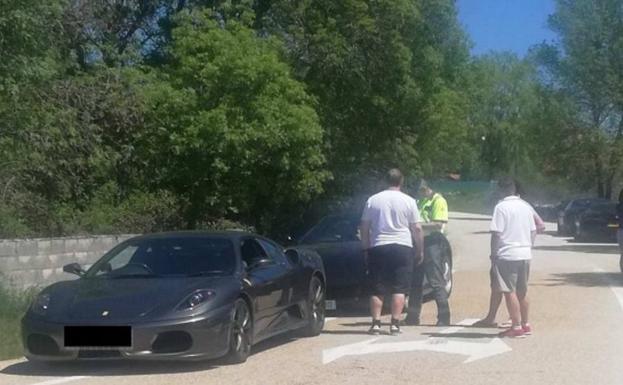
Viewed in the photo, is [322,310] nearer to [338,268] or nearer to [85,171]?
[338,268]

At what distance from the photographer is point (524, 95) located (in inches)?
3004

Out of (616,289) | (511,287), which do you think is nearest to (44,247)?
(511,287)

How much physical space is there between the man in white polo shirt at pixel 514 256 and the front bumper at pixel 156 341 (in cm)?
353

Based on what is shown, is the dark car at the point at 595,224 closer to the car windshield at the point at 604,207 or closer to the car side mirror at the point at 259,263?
the car windshield at the point at 604,207

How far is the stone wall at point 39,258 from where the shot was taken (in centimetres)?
1561

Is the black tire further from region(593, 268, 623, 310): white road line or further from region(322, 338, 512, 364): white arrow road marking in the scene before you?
→ region(593, 268, 623, 310): white road line

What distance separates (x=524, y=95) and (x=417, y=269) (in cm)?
6422

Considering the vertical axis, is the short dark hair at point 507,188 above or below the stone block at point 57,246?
above

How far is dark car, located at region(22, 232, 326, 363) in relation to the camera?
10094mm

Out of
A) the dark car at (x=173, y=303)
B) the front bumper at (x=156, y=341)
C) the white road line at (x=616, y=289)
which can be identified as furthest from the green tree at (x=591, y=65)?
the front bumper at (x=156, y=341)

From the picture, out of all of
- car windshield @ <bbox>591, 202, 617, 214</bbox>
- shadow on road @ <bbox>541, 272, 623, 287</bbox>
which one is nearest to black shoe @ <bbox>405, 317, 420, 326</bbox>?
shadow on road @ <bbox>541, 272, 623, 287</bbox>

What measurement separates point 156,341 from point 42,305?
1257 mm

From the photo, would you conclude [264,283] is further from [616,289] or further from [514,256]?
[616,289]

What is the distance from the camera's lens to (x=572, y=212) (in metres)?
38.9
